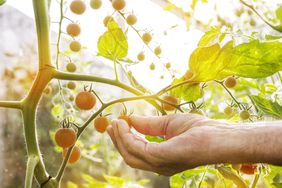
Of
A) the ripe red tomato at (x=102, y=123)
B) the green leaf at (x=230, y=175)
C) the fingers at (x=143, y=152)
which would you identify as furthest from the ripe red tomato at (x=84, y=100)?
the green leaf at (x=230, y=175)

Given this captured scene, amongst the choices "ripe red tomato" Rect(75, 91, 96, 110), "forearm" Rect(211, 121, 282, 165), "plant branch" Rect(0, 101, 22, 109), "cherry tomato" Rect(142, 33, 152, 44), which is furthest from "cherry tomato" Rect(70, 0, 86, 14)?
"forearm" Rect(211, 121, 282, 165)

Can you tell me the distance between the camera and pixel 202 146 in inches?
23.7

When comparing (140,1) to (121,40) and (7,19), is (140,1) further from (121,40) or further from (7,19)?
(121,40)

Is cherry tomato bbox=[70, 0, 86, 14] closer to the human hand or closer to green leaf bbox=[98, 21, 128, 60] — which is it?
green leaf bbox=[98, 21, 128, 60]

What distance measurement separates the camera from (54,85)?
2.24 m

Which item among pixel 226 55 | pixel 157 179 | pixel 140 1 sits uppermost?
pixel 140 1

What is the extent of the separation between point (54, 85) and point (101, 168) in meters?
0.57

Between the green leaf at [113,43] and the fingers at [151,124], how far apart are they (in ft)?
0.38

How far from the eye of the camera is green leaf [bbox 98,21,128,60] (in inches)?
28.5

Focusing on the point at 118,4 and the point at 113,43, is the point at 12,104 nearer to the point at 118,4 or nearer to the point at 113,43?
the point at 113,43

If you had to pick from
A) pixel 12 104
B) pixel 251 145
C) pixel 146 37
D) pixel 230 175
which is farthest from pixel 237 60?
pixel 146 37

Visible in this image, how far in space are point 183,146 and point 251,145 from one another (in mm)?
90

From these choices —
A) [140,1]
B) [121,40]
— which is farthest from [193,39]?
[121,40]

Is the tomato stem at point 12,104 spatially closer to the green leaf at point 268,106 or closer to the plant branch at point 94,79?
the plant branch at point 94,79
